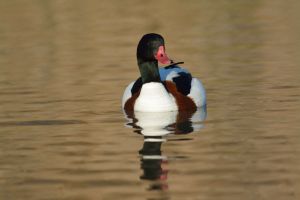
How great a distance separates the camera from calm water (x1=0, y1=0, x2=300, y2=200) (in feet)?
38.7

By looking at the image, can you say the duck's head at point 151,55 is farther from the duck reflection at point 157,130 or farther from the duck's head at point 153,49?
the duck reflection at point 157,130

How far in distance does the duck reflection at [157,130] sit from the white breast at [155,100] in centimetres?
11

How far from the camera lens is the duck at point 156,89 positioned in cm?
1695

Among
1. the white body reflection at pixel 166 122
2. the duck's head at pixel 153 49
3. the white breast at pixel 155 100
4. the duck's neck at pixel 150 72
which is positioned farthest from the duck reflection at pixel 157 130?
the duck's head at pixel 153 49

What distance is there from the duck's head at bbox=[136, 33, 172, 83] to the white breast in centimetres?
29

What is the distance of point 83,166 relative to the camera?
12758 millimetres

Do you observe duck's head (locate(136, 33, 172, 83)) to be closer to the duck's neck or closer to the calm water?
the duck's neck

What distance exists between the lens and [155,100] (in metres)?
16.9

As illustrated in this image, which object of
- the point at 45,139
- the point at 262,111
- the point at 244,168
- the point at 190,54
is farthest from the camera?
the point at 190,54

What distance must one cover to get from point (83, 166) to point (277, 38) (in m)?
12.7

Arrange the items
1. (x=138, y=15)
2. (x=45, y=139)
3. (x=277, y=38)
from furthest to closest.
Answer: (x=138, y=15) → (x=277, y=38) → (x=45, y=139)

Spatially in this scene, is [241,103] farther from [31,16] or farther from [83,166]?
[31,16]

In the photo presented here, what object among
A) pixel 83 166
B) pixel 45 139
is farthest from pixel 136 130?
pixel 83 166

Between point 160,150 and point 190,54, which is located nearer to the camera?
point 160,150
